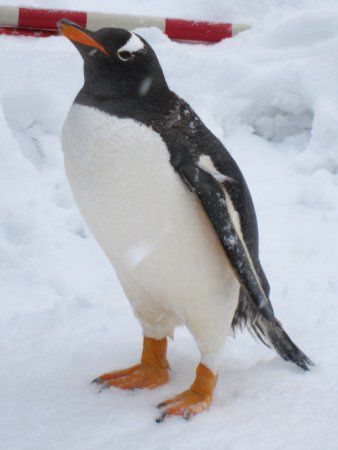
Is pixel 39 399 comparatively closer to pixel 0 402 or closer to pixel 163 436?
pixel 0 402

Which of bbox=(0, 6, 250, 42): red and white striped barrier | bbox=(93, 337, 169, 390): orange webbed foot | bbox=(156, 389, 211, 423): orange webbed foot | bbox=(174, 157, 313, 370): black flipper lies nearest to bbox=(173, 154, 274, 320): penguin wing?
bbox=(174, 157, 313, 370): black flipper

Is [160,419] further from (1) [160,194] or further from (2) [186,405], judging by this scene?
(1) [160,194]

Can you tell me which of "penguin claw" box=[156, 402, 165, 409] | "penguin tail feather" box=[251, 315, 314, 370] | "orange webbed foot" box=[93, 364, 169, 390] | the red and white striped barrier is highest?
"penguin tail feather" box=[251, 315, 314, 370]

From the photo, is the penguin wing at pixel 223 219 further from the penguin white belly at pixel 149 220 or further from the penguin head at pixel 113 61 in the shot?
the penguin head at pixel 113 61

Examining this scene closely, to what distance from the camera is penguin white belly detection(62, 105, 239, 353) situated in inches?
70.5

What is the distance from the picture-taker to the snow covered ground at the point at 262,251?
73.6 inches

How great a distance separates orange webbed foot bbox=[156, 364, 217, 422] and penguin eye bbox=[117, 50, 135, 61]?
75cm

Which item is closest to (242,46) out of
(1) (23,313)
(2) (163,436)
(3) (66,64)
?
(3) (66,64)

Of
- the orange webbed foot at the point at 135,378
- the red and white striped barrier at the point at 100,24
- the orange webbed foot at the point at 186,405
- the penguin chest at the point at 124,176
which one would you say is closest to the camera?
the penguin chest at the point at 124,176

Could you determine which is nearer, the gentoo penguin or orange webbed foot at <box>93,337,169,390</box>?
the gentoo penguin

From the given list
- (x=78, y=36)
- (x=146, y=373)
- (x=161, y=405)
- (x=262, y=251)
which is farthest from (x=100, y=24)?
(x=161, y=405)

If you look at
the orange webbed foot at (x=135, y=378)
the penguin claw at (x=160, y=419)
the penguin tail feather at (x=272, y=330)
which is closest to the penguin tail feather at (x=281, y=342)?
the penguin tail feather at (x=272, y=330)

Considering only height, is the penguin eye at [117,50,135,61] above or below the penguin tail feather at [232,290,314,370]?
above

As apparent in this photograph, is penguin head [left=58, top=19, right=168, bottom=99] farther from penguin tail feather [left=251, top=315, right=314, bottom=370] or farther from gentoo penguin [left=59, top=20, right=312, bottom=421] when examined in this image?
penguin tail feather [left=251, top=315, right=314, bottom=370]
